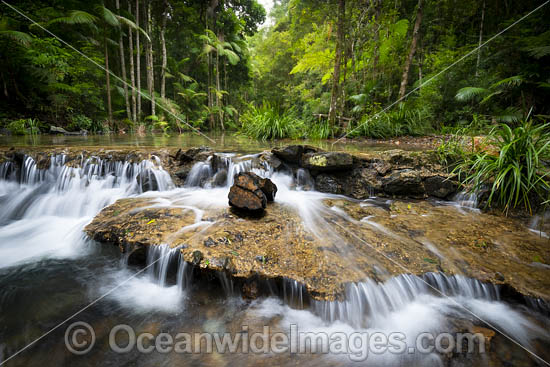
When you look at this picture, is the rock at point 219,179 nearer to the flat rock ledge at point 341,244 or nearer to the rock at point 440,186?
the flat rock ledge at point 341,244

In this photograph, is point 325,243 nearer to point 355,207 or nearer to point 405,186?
point 355,207

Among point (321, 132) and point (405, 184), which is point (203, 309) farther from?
point (321, 132)

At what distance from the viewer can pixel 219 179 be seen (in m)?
3.81

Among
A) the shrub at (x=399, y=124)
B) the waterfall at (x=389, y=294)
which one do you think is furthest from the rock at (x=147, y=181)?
the shrub at (x=399, y=124)

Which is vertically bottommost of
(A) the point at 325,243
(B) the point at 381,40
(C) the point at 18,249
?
(C) the point at 18,249

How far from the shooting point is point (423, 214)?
2811mm

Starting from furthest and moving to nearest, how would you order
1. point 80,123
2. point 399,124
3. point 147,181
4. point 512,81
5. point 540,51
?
point 80,123 < point 399,124 < point 512,81 < point 540,51 < point 147,181

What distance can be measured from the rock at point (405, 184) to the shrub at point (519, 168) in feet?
2.09

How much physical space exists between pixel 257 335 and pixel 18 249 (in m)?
Result: 3.04

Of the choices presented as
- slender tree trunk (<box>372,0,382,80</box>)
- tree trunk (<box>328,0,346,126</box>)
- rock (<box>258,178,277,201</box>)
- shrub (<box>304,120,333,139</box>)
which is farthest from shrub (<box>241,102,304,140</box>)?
rock (<box>258,178,277,201</box>)

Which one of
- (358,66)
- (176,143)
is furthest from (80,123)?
(358,66)

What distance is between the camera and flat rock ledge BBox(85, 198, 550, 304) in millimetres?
1822

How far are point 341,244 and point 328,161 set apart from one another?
165 centimetres

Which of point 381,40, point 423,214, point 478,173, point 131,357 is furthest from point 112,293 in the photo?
point 381,40
